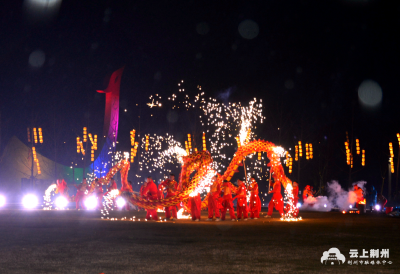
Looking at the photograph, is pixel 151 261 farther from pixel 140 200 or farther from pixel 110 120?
pixel 110 120

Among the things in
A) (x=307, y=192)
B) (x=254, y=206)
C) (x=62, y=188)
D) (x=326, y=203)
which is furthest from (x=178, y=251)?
(x=326, y=203)

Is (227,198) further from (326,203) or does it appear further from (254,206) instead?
(326,203)

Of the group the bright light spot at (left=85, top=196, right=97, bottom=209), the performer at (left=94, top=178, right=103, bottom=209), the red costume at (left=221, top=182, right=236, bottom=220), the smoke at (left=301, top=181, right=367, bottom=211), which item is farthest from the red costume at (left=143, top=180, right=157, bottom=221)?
the smoke at (left=301, top=181, right=367, bottom=211)

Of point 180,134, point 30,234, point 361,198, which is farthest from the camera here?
point 180,134

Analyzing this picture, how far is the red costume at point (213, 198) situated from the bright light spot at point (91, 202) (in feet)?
29.6

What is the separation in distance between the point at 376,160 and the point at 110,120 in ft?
79.4

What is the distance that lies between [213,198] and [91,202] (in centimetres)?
976

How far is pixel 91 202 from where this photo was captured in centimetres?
2452

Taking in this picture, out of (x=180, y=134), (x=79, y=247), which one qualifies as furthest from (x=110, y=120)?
(x=79, y=247)

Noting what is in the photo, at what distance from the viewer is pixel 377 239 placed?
980 centimetres

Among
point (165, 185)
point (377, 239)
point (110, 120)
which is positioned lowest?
point (377, 239)

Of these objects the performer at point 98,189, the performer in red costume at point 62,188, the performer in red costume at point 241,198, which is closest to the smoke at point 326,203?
the performer in red costume at point 241,198

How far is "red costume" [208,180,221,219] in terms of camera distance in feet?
55.7

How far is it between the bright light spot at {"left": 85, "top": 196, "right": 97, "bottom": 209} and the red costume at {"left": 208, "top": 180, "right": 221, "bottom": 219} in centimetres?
902
